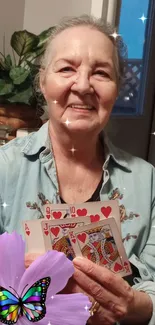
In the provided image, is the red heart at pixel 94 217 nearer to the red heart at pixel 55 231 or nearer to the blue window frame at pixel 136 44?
the red heart at pixel 55 231

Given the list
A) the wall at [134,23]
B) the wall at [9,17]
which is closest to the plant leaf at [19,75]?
the wall at [9,17]

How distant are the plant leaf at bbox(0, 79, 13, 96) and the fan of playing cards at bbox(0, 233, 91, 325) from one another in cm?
79

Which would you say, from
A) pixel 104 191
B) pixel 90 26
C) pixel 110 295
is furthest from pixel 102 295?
pixel 90 26

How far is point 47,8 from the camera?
65.6 inches

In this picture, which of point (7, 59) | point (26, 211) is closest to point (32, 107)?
point (7, 59)

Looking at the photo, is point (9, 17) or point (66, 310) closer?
Answer: point (66, 310)

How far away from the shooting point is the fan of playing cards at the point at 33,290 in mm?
658

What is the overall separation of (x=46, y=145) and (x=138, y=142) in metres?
0.73

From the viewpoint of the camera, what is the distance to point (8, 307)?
0.66 m

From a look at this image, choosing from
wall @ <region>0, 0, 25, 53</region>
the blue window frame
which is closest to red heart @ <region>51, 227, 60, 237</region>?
the blue window frame

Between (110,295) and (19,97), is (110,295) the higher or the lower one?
the lower one

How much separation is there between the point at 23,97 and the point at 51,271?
80cm

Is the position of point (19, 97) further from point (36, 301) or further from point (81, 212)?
point (36, 301)

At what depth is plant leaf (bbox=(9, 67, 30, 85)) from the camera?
4.49 feet
